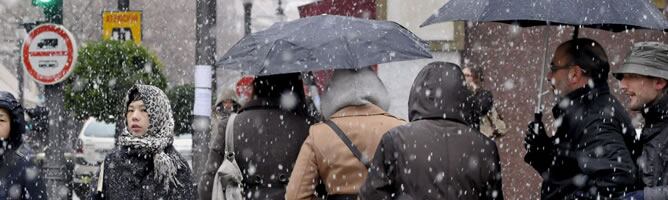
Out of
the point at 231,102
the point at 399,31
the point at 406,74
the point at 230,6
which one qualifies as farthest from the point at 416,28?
the point at 230,6

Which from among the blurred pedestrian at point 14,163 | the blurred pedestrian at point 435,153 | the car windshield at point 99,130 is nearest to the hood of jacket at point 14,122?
the blurred pedestrian at point 14,163

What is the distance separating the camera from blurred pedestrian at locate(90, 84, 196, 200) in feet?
23.7

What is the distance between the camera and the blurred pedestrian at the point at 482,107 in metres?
10.1

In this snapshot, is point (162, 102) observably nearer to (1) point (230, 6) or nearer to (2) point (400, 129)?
(2) point (400, 129)

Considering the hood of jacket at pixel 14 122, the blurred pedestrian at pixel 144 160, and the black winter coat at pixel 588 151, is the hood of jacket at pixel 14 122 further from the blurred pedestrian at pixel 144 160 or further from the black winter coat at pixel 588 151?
the black winter coat at pixel 588 151

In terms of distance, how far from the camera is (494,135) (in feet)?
35.8

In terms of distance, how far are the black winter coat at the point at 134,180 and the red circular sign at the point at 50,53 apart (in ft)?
23.0

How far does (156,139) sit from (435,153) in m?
2.13

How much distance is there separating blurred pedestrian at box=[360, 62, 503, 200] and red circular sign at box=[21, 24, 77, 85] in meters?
8.94

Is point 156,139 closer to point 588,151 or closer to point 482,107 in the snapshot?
point 588,151

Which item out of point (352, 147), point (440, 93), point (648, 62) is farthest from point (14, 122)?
point (648, 62)

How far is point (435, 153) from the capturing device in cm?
565

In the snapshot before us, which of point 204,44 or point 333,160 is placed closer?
point 333,160

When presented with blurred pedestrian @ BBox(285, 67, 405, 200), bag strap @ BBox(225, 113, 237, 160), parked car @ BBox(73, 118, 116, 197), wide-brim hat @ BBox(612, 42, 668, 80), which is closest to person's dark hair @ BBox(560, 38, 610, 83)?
wide-brim hat @ BBox(612, 42, 668, 80)
